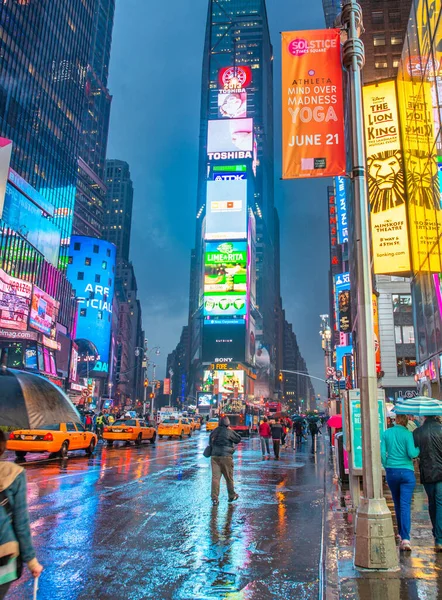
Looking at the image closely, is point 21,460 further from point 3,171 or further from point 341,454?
point 3,171

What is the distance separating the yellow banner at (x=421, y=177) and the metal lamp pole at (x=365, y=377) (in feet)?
47.0

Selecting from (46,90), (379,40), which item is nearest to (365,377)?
(379,40)

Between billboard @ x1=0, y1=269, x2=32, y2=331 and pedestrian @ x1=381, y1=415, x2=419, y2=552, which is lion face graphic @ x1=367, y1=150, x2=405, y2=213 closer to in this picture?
pedestrian @ x1=381, y1=415, x2=419, y2=552

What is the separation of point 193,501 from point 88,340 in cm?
9195

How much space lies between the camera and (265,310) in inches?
7835

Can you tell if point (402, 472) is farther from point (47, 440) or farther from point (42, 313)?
point (42, 313)

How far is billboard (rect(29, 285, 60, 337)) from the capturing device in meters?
58.2

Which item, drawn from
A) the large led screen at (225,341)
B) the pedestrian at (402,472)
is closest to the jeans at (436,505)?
the pedestrian at (402,472)

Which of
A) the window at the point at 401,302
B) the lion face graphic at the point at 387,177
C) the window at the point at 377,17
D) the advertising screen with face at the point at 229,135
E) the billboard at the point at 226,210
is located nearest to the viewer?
the lion face graphic at the point at 387,177

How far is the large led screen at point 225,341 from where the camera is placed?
124438mm

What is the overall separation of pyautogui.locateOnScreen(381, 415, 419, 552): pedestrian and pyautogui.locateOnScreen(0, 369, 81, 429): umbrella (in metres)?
4.53

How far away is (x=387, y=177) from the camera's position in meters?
22.8

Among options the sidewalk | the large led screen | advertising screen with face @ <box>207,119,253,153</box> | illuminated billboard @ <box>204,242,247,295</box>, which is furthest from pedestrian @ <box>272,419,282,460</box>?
advertising screen with face @ <box>207,119,253,153</box>

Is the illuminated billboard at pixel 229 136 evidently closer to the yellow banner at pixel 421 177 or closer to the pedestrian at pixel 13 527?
the yellow banner at pixel 421 177
